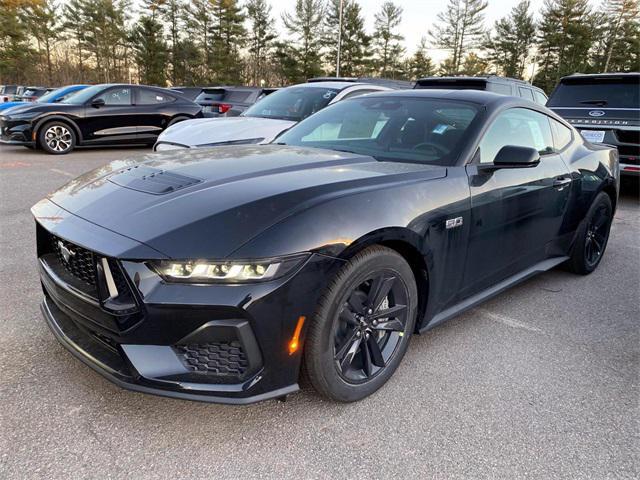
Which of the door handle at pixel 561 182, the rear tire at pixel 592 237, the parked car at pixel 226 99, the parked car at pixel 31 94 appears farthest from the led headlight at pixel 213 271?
the parked car at pixel 31 94

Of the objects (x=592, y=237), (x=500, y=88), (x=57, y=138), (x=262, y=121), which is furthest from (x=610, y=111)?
(x=57, y=138)

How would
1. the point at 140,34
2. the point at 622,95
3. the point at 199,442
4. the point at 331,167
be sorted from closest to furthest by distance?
the point at 199,442 → the point at 331,167 → the point at 622,95 → the point at 140,34

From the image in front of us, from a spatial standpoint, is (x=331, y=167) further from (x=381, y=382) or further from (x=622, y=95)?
(x=622, y=95)

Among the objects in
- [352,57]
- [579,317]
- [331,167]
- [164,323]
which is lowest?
[579,317]

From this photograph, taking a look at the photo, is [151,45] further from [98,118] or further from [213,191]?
[213,191]

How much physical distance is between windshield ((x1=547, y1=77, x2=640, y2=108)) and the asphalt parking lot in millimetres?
5250

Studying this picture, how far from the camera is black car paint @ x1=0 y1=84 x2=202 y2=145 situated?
9.80 metres

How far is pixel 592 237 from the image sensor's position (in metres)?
4.21

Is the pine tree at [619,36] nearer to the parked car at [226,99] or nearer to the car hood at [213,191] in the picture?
the parked car at [226,99]

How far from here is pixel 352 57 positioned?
45.9 metres

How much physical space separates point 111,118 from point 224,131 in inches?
216

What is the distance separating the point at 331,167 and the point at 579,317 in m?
2.19

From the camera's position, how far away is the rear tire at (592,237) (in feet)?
13.0

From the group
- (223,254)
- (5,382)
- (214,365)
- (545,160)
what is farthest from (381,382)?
(545,160)
